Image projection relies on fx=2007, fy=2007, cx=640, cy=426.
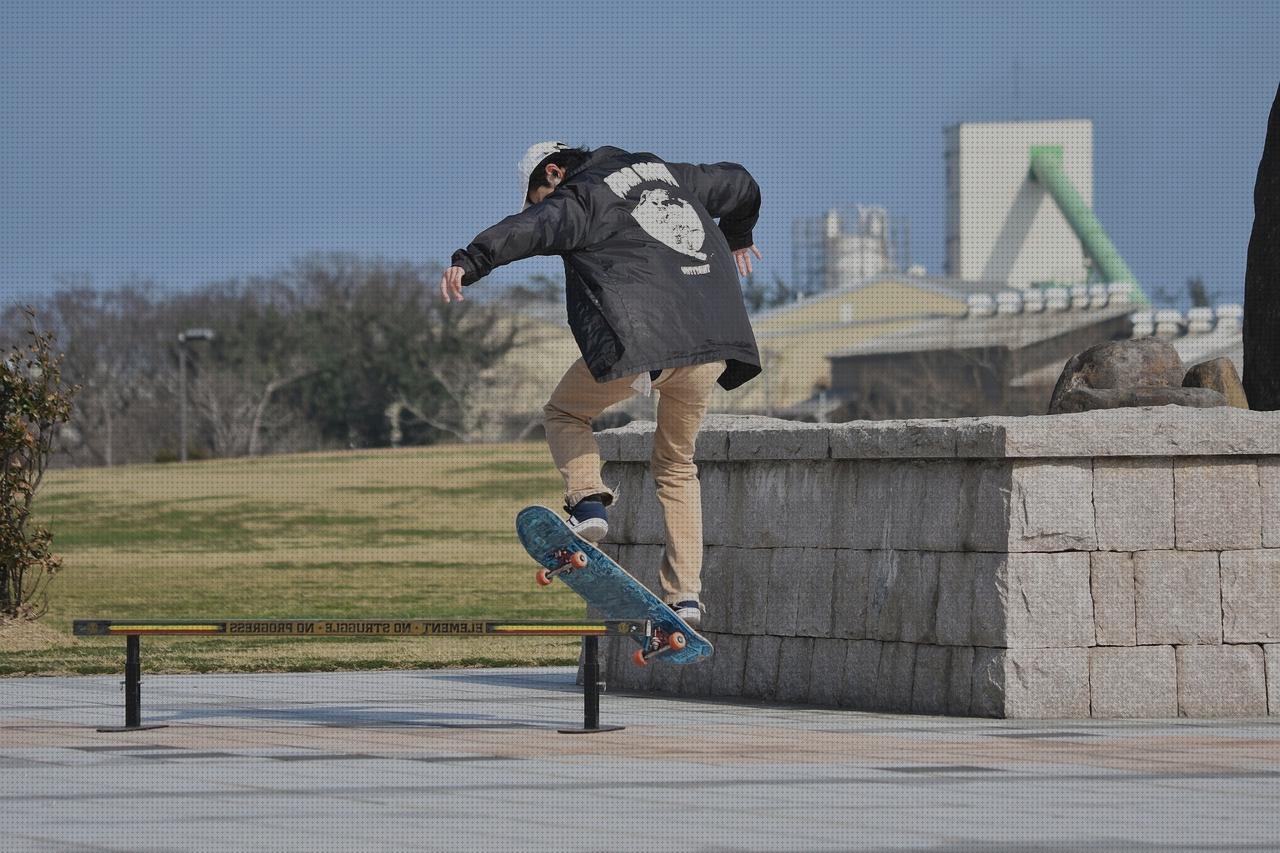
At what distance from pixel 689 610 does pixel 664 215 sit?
5.09 feet

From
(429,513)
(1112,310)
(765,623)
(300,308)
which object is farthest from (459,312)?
(765,623)

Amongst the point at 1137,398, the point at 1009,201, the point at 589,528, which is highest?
the point at 1009,201

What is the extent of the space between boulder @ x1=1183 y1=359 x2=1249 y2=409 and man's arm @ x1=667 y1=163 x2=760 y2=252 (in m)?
3.44

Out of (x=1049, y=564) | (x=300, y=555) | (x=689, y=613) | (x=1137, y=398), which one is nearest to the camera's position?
(x=689, y=613)

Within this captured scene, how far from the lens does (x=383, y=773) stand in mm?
6438

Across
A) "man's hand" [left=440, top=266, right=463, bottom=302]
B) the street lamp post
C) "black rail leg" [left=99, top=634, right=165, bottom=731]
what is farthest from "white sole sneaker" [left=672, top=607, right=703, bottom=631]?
the street lamp post

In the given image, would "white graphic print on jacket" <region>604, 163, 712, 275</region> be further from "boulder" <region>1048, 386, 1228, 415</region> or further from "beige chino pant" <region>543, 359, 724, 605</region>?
"boulder" <region>1048, 386, 1228, 415</region>

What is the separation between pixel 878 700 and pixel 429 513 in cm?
2760

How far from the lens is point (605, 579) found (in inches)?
315

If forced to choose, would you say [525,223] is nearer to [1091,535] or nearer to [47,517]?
[1091,535]

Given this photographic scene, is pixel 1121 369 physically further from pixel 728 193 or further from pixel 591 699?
pixel 591 699

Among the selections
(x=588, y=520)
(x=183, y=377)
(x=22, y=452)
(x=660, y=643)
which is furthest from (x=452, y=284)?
(x=183, y=377)

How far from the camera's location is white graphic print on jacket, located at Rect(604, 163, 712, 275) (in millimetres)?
7492

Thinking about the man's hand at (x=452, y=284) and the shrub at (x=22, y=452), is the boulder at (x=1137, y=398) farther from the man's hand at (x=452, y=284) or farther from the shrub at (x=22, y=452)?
the shrub at (x=22, y=452)
